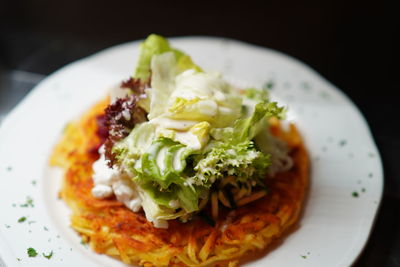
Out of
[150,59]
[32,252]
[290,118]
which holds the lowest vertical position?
[32,252]

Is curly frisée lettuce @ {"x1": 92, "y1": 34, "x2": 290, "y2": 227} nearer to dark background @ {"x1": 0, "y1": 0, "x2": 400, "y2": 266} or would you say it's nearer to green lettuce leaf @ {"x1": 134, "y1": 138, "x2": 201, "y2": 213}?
green lettuce leaf @ {"x1": 134, "y1": 138, "x2": 201, "y2": 213}

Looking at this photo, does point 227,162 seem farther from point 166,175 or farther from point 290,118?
point 290,118

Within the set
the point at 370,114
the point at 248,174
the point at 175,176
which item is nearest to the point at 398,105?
the point at 370,114

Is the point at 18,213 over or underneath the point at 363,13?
underneath

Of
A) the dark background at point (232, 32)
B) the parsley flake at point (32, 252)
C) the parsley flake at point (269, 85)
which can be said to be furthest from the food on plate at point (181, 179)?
the dark background at point (232, 32)

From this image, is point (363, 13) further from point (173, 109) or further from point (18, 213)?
point (18, 213)

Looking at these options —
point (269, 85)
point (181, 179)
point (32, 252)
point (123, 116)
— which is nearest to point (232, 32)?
point (269, 85)

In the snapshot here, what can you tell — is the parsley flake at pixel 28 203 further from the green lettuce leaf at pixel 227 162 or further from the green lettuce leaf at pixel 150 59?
the green lettuce leaf at pixel 227 162
